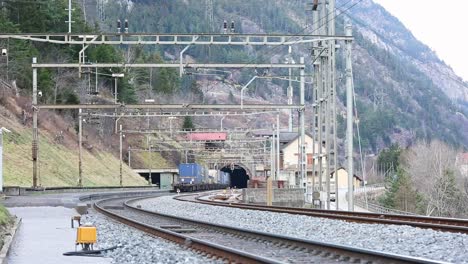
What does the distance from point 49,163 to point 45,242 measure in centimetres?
5952

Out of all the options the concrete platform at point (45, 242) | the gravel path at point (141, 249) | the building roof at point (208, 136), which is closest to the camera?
the concrete platform at point (45, 242)

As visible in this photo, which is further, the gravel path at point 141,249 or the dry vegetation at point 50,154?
the dry vegetation at point 50,154

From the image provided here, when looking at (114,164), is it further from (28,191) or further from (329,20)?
(329,20)

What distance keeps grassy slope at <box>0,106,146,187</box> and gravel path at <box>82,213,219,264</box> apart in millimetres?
41130

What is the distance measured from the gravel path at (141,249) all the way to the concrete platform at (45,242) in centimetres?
73

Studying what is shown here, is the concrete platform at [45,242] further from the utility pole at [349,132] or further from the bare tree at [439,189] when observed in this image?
the bare tree at [439,189]

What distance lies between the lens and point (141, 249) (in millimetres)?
18891

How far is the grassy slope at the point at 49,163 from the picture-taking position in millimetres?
69250

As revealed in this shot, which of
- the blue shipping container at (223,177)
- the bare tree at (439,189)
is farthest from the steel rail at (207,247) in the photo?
the blue shipping container at (223,177)

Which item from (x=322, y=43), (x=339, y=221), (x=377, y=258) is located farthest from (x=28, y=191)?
(x=377, y=258)

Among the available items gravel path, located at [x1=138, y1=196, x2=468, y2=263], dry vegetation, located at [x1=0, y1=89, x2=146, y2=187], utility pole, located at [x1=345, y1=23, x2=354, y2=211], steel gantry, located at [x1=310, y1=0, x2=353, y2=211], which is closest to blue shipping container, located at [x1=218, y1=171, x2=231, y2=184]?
dry vegetation, located at [x1=0, y1=89, x2=146, y2=187]

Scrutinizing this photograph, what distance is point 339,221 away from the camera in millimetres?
27906

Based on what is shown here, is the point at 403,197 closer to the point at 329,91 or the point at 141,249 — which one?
the point at 329,91

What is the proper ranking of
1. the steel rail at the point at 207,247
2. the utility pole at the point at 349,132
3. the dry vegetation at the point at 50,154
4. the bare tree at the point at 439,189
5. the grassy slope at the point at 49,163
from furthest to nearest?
the bare tree at the point at 439,189
the dry vegetation at the point at 50,154
the grassy slope at the point at 49,163
the utility pole at the point at 349,132
the steel rail at the point at 207,247
